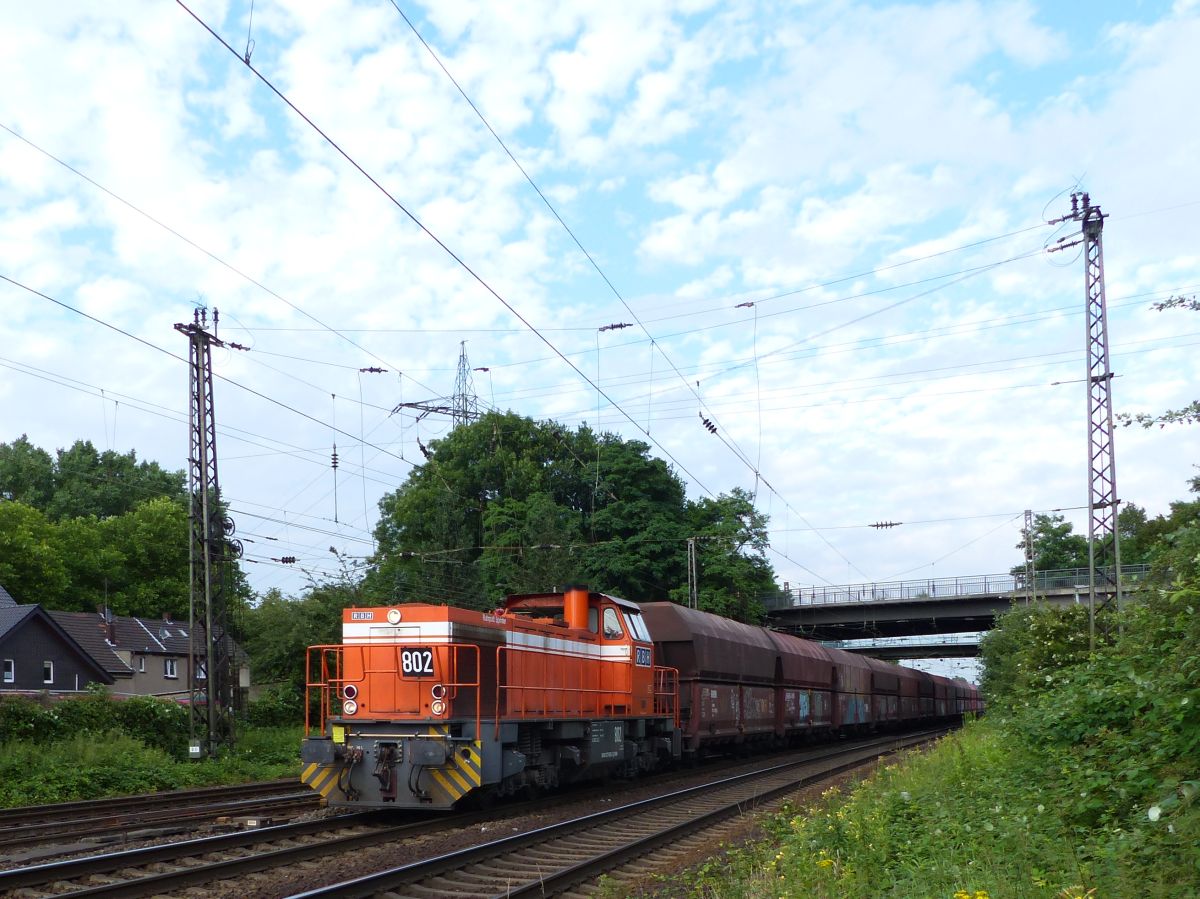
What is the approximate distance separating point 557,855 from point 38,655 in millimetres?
42527

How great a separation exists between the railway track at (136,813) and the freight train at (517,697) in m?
1.51

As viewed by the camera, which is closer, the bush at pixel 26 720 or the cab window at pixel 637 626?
the cab window at pixel 637 626

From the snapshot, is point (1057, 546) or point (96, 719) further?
point (1057, 546)

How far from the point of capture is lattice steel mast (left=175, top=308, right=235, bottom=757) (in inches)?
938

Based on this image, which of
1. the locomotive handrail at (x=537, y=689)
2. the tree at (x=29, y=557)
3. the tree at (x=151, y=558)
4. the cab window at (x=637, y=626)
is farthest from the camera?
the tree at (x=151, y=558)

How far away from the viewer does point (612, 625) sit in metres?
18.4

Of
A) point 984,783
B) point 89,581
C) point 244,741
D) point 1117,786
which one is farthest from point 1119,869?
point 89,581

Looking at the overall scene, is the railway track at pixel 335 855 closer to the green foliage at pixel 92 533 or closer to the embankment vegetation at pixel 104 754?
the embankment vegetation at pixel 104 754

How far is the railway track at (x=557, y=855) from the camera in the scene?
9234mm

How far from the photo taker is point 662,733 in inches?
791

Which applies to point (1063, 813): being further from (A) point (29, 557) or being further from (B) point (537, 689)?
(A) point (29, 557)

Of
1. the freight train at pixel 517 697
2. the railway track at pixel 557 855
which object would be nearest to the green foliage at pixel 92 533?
the freight train at pixel 517 697

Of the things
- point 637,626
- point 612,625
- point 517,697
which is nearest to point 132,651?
point 637,626

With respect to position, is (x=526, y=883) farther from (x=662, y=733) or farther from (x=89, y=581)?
(x=89, y=581)
